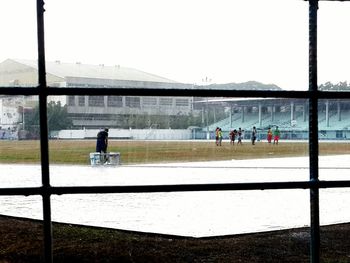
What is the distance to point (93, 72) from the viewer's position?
7.82ft

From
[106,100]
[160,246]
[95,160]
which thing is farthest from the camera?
[95,160]

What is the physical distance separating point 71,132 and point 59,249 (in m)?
2.34

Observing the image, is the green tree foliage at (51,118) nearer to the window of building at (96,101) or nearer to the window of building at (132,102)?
the window of building at (96,101)

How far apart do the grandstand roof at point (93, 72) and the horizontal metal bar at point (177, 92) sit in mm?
198

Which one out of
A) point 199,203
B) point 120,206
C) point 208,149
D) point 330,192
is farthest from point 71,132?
point 208,149

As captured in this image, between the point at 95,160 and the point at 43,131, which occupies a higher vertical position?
the point at 43,131

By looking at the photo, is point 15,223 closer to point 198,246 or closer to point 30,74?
point 198,246

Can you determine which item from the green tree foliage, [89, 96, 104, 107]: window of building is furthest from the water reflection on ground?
the green tree foliage

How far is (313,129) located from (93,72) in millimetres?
915

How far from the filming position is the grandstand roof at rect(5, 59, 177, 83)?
7.26ft

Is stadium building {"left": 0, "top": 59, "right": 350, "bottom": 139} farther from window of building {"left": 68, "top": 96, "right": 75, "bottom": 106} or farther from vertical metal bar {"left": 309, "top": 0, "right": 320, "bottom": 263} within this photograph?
vertical metal bar {"left": 309, "top": 0, "right": 320, "bottom": 263}

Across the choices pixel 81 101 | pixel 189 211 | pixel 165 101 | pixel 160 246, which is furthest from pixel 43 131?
pixel 189 211

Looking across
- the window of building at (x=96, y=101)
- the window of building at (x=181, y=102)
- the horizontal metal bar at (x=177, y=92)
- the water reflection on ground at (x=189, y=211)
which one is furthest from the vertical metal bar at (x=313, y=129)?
the water reflection on ground at (x=189, y=211)

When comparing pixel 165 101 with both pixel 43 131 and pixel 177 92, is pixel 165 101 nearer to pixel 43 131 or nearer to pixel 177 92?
pixel 177 92
